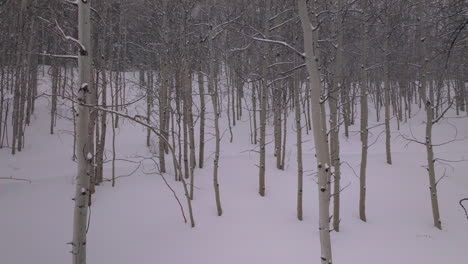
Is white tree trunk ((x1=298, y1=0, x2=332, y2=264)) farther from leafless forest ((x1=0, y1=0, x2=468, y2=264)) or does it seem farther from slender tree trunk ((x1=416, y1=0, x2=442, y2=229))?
slender tree trunk ((x1=416, y1=0, x2=442, y2=229))

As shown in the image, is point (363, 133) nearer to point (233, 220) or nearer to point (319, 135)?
point (233, 220)

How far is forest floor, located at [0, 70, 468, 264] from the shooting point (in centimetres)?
729

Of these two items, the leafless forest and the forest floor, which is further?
the forest floor

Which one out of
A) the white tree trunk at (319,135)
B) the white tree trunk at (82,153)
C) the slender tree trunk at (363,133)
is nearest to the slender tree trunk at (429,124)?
the slender tree trunk at (363,133)

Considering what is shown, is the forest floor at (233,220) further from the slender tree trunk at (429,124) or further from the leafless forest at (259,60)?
the slender tree trunk at (429,124)

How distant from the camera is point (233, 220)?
28.3ft

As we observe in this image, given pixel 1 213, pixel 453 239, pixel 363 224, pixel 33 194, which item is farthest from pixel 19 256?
pixel 453 239

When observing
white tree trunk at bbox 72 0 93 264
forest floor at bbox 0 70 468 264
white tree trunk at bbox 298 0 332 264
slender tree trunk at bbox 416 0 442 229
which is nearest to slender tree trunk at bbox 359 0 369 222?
forest floor at bbox 0 70 468 264

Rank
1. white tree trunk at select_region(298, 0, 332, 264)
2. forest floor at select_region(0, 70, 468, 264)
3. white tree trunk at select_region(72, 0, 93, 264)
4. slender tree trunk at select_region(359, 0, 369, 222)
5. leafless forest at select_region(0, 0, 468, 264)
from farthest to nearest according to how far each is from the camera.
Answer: slender tree trunk at select_region(359, 0, 369, 222) → forest floor at select_region(0, 70, 468, 264) → leafless forest at select_region(0, 0, 468, 264) → white tree trunk at select_region(298, 0, 332, 264) → white tree trunk at select_region(72, 0, 93, 264)

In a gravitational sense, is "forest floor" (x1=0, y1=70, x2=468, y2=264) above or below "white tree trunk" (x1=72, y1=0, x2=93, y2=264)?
below

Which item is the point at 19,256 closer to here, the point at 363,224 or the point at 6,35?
the point at 363,224

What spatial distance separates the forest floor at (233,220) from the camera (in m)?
7.29

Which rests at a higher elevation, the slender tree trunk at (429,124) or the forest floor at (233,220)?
the slender tree trunk at (429,124)

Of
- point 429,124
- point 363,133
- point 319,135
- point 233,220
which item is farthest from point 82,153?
point 429,124
